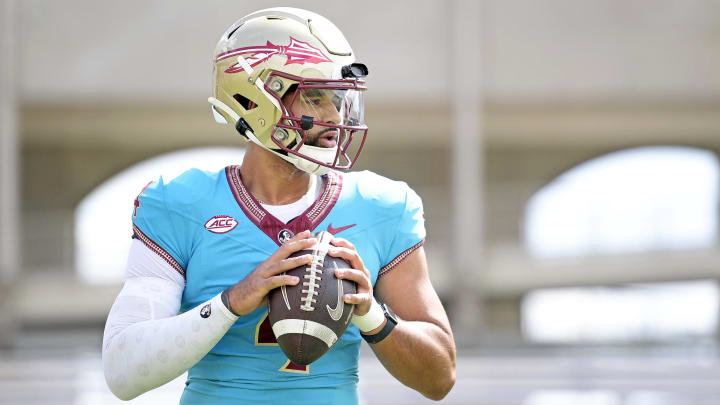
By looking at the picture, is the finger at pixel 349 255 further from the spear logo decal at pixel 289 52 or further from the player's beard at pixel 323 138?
the spear logo decal at pixel 289 52

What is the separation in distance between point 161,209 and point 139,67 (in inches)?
454

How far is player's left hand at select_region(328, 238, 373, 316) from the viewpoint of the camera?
2.28 metres

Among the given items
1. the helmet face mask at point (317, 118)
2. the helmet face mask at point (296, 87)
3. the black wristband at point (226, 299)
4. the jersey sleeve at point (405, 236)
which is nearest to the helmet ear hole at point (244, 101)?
the helmet face mask at point (296, 87)

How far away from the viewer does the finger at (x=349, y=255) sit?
229 centimetres

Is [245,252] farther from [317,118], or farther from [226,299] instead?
[317,118]

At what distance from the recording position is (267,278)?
7.43 ft

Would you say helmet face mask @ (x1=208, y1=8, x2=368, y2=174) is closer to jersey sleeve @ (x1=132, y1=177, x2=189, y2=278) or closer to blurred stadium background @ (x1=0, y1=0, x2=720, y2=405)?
jersey sleeve @ (x1=132, y1=177, x2=189, y2=278)

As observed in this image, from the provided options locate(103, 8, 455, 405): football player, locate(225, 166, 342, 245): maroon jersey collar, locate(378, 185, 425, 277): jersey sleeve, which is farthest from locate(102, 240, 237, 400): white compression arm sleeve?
locate(378, 185, 425, 277): jersey sleeve

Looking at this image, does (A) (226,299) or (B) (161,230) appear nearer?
(A) (226,299)

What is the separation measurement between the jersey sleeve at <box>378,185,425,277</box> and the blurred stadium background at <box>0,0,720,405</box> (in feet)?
24.6

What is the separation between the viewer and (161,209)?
2531 millimetres

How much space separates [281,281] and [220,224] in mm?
328

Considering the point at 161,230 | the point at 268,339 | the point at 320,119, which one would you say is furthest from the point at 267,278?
the point at 320,119

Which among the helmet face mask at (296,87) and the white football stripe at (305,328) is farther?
the helmet face mask at (296,87)
